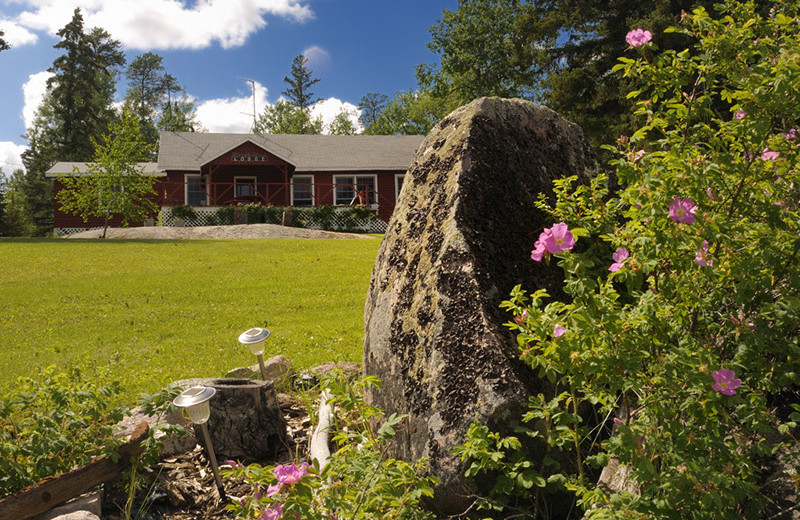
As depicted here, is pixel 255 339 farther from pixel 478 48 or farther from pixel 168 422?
pixel 478 48

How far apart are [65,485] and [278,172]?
99.0 ft

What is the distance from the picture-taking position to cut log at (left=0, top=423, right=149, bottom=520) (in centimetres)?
294

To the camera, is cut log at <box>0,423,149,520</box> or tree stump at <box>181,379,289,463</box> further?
tree stump at <box>181,379,289,463</box>

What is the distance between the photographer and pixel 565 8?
2553 cm

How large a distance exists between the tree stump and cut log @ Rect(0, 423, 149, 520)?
0.58 m

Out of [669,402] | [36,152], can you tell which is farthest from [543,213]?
[36,152]

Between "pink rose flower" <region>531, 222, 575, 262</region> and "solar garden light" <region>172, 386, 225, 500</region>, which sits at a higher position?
"pink rose flower" <region>531, 222, 575, 262</region>

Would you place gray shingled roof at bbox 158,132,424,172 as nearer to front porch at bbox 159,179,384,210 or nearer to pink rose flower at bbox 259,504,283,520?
front porch at bbox 159,179,384,210

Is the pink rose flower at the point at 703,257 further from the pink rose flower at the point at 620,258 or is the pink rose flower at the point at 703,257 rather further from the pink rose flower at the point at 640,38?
the pink rose flower at the point at 640,38

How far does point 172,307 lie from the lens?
33.0 feet

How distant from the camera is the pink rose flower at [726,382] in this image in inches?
71.6

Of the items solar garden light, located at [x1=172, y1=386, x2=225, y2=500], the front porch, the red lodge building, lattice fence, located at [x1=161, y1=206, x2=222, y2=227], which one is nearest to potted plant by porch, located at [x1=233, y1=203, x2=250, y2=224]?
lattice fence, located at [x1=161, y1=206, x2=222, y2=227]

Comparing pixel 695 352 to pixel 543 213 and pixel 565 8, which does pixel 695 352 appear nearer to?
pixel 543 213

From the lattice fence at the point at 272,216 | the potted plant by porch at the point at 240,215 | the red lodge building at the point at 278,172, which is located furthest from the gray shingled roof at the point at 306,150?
the potted plant by porch at the point at 240,215
